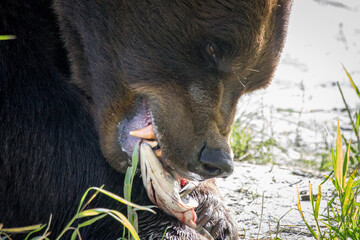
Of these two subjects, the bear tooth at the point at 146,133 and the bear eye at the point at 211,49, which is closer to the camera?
the bear eye at the point at 211,49

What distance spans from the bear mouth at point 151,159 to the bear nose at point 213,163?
198mm

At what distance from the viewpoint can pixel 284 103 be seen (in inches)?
283

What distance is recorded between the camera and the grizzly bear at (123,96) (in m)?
2.95

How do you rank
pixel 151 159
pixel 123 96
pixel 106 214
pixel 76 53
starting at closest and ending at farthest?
pixel 106 214, pixel 151 159, pixel 123 96, pixel 76 53

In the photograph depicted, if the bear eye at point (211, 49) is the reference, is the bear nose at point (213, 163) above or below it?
below

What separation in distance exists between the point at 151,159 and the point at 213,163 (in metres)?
0.30

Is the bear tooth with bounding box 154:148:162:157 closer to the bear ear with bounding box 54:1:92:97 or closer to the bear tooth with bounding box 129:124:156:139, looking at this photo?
the bear tooth with bounding box 129:124:156:139

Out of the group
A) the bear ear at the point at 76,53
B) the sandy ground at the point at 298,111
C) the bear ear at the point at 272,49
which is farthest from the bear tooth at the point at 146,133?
the sandy ground at the point at 298,111

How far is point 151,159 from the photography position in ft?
9.74

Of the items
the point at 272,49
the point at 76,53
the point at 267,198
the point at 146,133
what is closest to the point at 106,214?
the point at 146,133

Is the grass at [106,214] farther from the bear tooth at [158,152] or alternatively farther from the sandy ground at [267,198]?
the sandy ground at [267,198]

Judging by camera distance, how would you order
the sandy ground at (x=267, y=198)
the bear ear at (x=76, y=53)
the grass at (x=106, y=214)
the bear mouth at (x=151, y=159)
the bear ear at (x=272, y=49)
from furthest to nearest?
the sandy ground at (x=267, y=198) < the bear ear at (x=76, y=53) < the bear ear at (x=272, y=49) < the bear mouth at (x=151, y=159) < the grass at (x=106, y=214)

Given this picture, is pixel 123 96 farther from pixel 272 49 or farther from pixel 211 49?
pixel 272 49

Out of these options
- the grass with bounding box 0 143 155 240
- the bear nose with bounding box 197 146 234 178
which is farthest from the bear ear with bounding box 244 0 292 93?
the grass with bounding box 0 143 155 240
